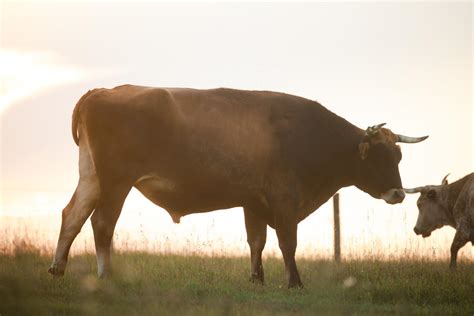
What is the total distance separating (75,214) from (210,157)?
1.99 meters

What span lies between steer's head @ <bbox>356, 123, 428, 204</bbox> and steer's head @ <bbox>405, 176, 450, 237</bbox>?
A: 397cm

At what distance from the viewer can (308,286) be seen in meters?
10.9

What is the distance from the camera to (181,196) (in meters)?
10.9

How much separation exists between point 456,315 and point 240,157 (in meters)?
3.72

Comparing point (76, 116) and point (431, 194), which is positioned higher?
point (76, 116)

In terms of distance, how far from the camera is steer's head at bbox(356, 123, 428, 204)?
12141mm

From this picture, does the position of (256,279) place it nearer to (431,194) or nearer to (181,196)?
(181,196)

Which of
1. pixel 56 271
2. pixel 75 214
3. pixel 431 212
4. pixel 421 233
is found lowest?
pixel 421 233

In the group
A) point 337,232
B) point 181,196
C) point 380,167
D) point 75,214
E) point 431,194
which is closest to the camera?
point 75,214

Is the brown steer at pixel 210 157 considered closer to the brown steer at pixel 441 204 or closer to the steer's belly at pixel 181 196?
the steer's belly at pixel 181 196

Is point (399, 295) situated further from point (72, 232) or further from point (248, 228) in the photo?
point (72, 232)

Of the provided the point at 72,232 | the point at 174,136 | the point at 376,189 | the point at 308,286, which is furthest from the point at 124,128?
the point at 376,189

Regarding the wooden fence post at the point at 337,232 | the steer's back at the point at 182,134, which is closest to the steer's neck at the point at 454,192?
the wooden fence post at the point at 337,232

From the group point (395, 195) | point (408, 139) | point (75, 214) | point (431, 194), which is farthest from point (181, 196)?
point (431, 194)
